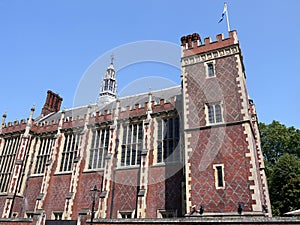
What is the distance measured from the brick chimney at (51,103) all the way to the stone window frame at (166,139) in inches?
Result: 732

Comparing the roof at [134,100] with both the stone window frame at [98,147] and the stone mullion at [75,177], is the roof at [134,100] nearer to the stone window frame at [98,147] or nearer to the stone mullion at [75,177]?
the stone window frame at [98,147]

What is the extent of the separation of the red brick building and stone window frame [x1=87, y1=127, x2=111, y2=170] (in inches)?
3.5

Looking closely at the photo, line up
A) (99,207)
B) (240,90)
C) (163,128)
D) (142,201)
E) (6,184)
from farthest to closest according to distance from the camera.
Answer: (6,184) → (163,128) → (99,207) → (142,201) → (240,90)

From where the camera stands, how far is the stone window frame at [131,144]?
764 inches

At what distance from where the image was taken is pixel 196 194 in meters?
13.8

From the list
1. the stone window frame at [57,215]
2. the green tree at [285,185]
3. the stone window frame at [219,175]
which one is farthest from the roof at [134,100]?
the green tree at [285,185]

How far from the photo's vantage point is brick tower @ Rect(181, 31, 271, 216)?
1288cm

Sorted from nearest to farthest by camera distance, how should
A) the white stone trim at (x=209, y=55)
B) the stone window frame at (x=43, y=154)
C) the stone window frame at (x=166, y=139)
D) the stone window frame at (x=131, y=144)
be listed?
1. the white stone trim at (x=209, y=55)
2. the stone window frame at (x=166, y=139)
3. the stone window frame at (x=131, y=144)
4. the stone window frame at (x=43, y=154)

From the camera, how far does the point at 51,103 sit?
3284cm

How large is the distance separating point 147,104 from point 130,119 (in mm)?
1925

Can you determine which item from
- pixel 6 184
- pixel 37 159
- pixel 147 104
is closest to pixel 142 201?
pixel 147 104

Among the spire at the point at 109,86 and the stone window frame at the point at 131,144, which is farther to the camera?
the spire at the point at 109,86

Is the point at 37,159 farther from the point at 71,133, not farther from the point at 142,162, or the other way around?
the point at 142,162

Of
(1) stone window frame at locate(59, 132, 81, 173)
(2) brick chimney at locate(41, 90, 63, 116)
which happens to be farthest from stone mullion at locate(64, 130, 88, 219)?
(2) brick chimney at locate(41, 90, 63, 116)
